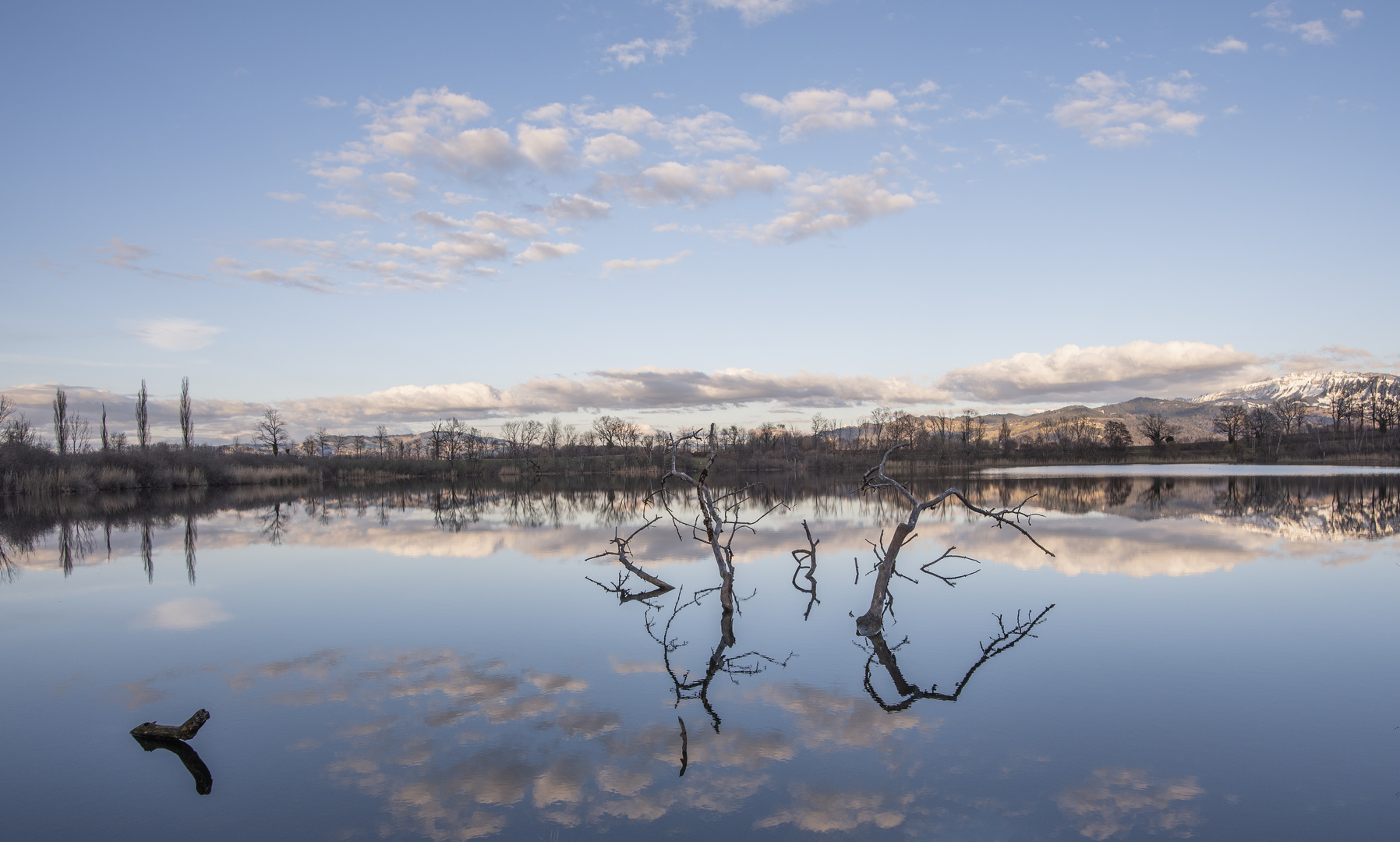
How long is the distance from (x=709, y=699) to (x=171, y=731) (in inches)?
177

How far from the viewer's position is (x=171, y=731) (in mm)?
6207

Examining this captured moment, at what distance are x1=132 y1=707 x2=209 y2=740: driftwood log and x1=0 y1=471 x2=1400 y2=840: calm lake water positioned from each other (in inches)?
5.1

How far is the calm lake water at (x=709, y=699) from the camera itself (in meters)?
4.92

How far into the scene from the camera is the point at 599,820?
15.7 feet

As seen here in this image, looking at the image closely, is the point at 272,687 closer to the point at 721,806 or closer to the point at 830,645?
the point at 721,806

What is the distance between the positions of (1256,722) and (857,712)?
327 centimetres

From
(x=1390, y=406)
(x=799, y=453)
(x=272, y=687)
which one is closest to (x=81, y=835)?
(x=272, y=687)

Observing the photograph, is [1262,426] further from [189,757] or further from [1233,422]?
[189,757]

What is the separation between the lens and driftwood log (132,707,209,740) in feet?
20.4

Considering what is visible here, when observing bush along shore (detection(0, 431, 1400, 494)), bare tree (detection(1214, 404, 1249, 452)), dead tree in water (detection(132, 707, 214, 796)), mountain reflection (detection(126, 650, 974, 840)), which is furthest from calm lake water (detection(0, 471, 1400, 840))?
bare tree (detection(1214, 404, 1249, 452))

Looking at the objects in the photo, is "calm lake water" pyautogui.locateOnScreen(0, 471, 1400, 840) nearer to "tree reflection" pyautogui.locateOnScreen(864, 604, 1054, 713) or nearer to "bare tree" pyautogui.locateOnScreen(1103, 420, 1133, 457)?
"tree reflection" pyautogui.locateOnScreen(864, 604, 1054, 713)

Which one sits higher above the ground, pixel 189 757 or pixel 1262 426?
pixel 1262 426

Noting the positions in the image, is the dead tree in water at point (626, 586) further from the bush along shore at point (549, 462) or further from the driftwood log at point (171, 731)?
the bush along shore at point (549, 462)

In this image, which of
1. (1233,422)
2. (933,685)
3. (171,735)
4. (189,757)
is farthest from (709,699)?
(1233,422)
